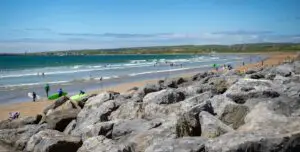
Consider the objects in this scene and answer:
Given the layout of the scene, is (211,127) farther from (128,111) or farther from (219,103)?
(128,111)

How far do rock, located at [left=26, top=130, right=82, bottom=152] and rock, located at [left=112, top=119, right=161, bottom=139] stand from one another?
0.82 metres

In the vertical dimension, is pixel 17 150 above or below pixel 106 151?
below

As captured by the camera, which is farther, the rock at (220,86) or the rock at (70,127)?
the rock at (220,86)

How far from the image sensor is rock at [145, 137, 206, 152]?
5109mm

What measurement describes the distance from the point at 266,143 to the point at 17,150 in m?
6.17

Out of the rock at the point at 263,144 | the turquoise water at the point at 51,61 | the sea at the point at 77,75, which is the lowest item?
the turquoise water at the point at 51,61

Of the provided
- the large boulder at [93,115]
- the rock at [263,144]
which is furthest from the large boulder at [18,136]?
the rock at [263,144]

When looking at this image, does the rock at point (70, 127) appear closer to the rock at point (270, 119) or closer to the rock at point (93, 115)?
the rock at point (93, 115)

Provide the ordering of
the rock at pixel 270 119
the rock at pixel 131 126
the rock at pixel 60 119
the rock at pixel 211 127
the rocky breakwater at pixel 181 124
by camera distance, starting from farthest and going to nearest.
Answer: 1. the rock at pixel 60 119
2. the rock at pixel 131 126
3. the rock at pixel 211 127
4. the rock at pixel 270 119
5. the rocky breakwater at pixel 181 124

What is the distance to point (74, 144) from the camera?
25.7 ft

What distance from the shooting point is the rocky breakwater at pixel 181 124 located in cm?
497

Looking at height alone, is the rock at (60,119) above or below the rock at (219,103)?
below

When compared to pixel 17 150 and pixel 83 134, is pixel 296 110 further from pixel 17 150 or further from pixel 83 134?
pixel 17 150

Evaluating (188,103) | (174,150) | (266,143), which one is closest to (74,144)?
(188,103)
